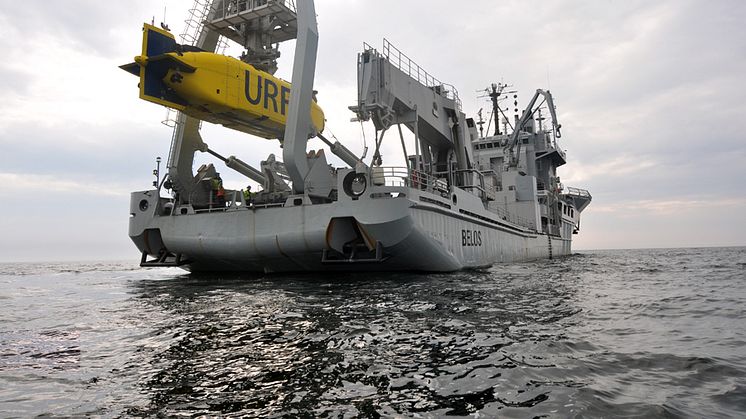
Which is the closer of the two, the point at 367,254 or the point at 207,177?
the point at 367,254

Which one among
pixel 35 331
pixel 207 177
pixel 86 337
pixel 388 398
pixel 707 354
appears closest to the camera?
pixel 388 398

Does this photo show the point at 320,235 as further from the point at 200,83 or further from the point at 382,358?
the point at 382,358

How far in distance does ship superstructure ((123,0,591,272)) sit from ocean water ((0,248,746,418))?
183 inches

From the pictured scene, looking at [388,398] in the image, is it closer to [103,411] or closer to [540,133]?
[103,411]

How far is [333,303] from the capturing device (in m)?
7.36

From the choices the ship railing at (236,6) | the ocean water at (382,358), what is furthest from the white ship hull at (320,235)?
the ship railing at (236,6)

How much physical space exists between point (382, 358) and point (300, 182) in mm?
9534

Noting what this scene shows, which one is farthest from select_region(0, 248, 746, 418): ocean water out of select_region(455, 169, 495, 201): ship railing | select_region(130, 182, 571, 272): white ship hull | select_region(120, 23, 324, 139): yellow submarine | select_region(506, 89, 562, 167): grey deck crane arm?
select_region(506, 89, 562, 167): grey deck crane arm

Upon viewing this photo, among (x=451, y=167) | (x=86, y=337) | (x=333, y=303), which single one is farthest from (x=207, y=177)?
(x=86, y=337)

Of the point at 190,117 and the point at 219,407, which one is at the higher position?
the point at 190,117

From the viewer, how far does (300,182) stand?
1298 cm

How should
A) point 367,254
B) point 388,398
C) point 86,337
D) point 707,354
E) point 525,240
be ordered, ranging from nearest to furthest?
point 388,398 → point 707,354 → point 86,337 → point 367,254 → point 525,240

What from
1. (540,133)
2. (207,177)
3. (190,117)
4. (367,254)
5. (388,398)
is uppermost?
(540,133)

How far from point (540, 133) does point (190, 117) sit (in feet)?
84.7
